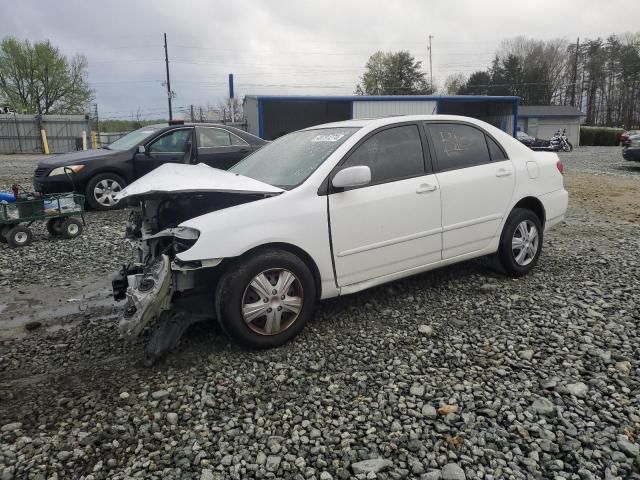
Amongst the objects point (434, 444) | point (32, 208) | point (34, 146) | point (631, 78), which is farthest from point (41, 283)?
point (631, 78)

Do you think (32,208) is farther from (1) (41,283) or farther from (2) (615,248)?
(2) (615,248)

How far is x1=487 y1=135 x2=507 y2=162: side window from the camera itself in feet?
15.7

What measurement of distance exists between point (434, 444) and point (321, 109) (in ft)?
89.2

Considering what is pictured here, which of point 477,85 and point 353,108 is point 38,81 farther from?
point 477,85

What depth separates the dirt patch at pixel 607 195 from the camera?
8.84 m

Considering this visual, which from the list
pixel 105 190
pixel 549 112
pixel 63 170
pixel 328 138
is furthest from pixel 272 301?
pixel 549 112

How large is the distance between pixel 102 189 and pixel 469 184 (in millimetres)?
6962

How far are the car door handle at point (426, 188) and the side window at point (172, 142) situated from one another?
19.7ft

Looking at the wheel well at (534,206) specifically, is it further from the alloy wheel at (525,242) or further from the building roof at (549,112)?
the building roof at (549,112)

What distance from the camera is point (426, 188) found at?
4191 millimetres

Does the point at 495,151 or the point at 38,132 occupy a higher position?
the point at 38,132

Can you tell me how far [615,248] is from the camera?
6.08 metres

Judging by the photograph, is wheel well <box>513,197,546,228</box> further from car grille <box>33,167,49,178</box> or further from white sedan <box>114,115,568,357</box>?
car grille <box>33,167,49,178</box>

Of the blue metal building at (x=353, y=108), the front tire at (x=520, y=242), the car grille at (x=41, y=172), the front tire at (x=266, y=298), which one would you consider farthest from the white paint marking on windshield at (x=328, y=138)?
the blue metal building at (x=353, y=108)
